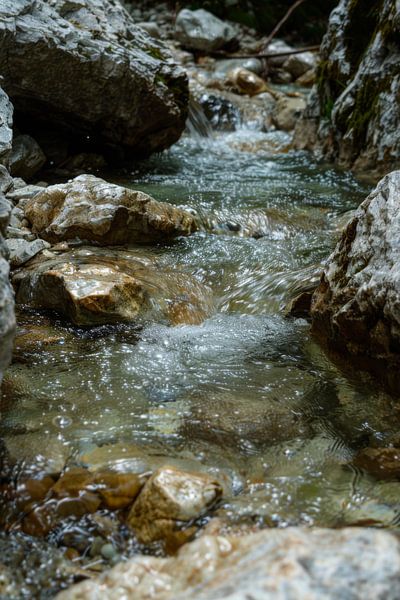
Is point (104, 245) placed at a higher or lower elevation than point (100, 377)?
higher

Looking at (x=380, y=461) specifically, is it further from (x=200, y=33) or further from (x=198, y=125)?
(x=200, y=33)

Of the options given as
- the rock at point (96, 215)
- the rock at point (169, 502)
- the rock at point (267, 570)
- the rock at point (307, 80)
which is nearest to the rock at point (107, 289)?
the rock at point (96, 215)

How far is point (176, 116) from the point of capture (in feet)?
24.3

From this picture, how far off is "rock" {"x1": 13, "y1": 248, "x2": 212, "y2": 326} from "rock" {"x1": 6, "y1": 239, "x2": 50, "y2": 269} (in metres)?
0.08

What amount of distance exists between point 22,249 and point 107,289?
46.0 inches

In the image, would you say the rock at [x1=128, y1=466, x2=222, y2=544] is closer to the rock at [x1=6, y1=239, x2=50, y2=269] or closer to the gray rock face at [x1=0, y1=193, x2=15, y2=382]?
the gray rock face at [x1=0, y1=193, x2=15, y2=382]

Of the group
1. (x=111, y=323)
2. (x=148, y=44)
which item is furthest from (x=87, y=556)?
(x=148, y=44)

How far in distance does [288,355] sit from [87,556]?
1898 mm

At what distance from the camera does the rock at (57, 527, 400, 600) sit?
1460mm

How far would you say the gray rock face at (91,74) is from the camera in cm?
574

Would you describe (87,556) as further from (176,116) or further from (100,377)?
(176,116)

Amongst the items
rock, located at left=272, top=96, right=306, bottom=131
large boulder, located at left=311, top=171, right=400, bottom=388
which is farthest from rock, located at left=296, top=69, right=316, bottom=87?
large boulder, located at left=311, top=171, right=400, bottom=388

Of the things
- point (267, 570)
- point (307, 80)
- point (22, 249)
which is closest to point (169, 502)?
point (267, 570)

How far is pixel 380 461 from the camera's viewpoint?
2.49 m
